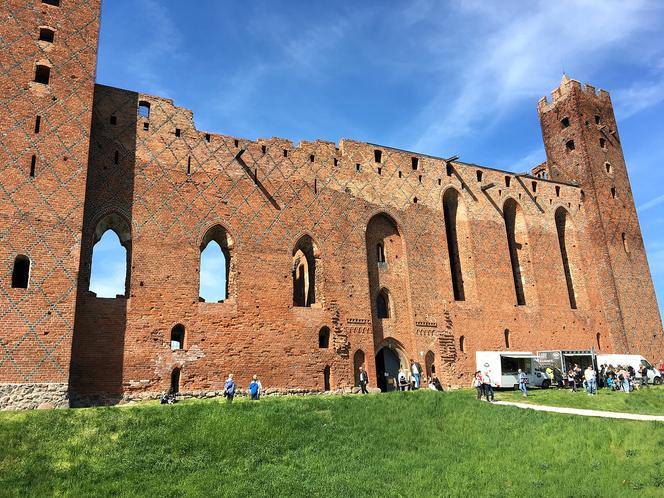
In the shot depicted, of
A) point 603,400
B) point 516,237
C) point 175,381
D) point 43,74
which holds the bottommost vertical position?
point 603,400

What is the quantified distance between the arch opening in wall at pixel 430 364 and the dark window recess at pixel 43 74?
1659 cm

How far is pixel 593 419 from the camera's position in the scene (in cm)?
1347

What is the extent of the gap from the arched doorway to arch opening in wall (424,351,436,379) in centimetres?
110

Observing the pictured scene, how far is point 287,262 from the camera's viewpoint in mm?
20328

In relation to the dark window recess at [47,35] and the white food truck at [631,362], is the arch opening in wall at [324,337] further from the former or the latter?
the dark window recess at [47,35]

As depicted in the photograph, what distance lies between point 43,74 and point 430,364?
17207 millimetres

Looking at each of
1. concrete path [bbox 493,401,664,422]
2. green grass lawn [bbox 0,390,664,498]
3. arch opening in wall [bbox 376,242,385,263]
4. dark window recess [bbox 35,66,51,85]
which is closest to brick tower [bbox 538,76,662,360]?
arch opening in wall [bbox 376,242,385,263]

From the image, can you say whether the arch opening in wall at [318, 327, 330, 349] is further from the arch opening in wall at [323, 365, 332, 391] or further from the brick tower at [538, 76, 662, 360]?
the brick tower at [538, 76, 662, 360]

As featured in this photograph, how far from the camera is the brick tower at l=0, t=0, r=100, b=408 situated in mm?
→ 14266

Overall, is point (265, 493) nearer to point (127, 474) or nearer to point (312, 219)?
point (127, 474)

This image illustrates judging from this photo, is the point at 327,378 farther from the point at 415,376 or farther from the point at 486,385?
the point at 486,385

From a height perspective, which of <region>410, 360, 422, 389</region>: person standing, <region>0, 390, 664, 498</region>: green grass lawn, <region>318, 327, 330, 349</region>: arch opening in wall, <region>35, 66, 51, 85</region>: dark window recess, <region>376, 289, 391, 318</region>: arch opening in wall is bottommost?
<region>0, 390, 664, 498</region>: green grass lawn

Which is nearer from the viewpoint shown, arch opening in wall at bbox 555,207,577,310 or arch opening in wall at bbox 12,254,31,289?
arch opening in wall at bbox 12,254,31,289

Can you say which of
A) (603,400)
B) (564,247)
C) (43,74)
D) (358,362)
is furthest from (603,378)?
(43,74)
